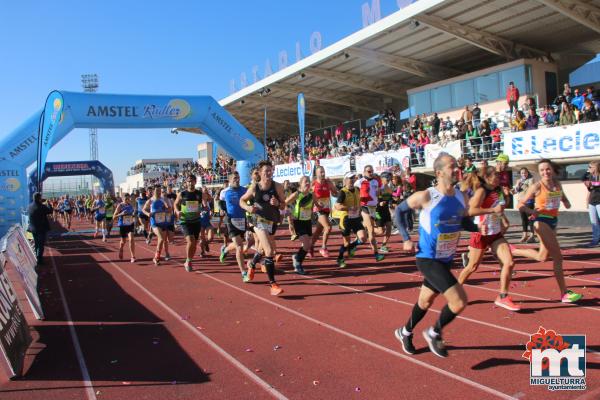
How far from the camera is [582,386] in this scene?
3727 mm

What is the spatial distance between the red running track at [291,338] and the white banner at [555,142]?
5.57 meters

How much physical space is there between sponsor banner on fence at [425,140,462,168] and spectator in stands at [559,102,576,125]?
3680 millimetres

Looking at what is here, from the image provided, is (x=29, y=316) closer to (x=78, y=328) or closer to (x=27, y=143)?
(x=78, y=328)

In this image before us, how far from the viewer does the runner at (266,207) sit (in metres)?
7.34

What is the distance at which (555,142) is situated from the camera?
14289 mm

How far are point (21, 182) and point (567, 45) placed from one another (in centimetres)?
2419

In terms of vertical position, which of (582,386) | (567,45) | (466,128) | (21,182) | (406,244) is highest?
(567,45)

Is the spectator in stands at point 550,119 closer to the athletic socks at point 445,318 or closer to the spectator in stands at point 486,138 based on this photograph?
the spectator in stands at point 486,138

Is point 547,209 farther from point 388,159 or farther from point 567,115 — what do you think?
point 388,159

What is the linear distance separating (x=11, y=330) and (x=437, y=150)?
16.6 metres

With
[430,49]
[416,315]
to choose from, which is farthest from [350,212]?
[430,49]

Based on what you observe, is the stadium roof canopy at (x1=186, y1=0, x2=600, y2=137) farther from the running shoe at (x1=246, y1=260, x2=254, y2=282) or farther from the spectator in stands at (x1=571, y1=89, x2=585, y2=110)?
the running shoe at (x1=246, y1=260, x2=254, y2=282)

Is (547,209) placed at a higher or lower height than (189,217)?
lower

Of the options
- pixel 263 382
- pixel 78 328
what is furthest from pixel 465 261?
pixel 78 328
